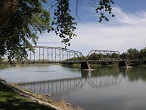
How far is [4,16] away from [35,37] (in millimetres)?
26407

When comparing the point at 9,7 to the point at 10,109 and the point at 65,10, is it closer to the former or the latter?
the point at 65,10

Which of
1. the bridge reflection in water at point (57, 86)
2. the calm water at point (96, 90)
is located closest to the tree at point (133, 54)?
the calm water at point (96, 90)

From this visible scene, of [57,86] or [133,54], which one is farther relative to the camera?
[133,54]

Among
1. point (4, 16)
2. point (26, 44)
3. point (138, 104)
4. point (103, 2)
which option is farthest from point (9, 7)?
point (26, 44)

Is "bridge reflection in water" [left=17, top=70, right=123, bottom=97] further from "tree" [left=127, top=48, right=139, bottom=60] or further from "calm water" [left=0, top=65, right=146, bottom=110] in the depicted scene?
"tree" [left=127, top=48, right=139, bottom=60]

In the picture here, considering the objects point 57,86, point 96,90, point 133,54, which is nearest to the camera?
point 96,90

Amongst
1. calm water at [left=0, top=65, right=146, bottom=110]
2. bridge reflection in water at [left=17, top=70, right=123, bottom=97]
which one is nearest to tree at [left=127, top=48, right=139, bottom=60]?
calm water at [left=0, top=65, right=146, bottom=110]

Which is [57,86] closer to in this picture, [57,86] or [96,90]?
[57,86]

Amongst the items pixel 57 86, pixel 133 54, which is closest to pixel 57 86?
pixel 57 86

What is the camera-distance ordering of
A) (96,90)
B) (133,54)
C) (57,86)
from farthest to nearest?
1. (133,54)
2. (57,86)
3. (96,90)

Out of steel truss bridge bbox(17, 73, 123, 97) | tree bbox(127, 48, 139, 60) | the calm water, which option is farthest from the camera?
tree bbox(127, 48, 139, 60)

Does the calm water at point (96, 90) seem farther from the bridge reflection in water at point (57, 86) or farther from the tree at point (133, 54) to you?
the tree at point (133, 54)

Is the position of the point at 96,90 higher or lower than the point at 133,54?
lower

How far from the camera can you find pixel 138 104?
92.1 ft
